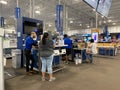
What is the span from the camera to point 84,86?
359cm

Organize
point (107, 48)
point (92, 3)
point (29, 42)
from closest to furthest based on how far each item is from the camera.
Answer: point (29, 42) < point (92, 3) < point (107, 48)

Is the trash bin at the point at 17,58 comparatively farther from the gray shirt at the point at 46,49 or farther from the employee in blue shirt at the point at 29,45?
the gray shirt at the point at 46,49

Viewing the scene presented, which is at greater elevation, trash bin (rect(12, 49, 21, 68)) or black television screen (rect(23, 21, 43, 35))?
black television screen (rect(23, 21, 43, 35))

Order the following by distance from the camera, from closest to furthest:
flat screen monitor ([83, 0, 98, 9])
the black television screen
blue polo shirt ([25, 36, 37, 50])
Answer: blue polo shirt ([25, 36, 37, 50]), flat screen monitor ([83, 0, 98, 9]), the black television screen

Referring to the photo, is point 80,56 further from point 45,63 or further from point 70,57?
point 45,63

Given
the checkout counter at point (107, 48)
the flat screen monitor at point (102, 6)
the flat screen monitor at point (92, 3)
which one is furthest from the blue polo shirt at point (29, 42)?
the checkout counter at point (107, 48)

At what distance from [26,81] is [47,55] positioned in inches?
44.0

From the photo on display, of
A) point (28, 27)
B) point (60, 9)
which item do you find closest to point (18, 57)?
point (28, 27)

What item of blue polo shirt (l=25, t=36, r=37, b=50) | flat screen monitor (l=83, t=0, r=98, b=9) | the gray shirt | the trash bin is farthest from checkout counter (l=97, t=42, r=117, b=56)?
the gray shirt

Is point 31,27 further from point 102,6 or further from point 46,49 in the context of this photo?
point 102,6

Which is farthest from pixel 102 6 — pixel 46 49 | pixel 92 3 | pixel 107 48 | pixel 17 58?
pixel 107 48

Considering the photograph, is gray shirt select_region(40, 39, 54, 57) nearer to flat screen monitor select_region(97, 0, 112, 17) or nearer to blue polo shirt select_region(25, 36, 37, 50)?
blue polo shirt select_region(25, 36, 37, 50)

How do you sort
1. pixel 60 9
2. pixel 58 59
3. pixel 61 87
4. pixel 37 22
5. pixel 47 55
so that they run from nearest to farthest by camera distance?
pixel 61 87, pixel 47 55, pixel 58 59, pixel 37 22, pixel 60 9

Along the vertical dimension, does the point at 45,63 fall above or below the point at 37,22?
below
